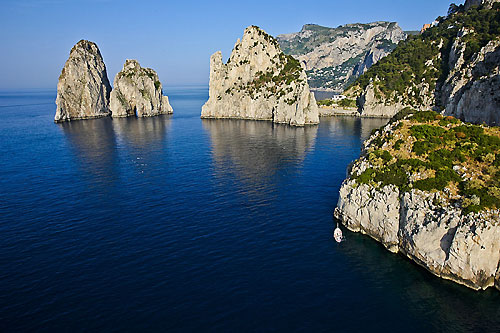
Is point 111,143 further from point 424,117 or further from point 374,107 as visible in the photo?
point 374,107

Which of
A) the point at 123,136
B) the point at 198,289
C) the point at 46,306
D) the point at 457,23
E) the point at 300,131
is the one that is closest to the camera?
the point at 46,306

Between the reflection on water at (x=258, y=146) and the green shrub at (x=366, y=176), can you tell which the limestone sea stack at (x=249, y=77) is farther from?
the green shrub at (x=366, y=176)

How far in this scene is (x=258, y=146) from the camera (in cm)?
11100

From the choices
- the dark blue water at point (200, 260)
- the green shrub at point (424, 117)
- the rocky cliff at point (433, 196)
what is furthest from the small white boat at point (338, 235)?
the green shrub at point (424, 117)

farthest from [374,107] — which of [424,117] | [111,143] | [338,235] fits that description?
[338,235]

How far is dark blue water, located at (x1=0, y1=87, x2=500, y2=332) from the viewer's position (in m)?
31.1

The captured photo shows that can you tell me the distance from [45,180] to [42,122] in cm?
13245

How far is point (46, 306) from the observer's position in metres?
32.6

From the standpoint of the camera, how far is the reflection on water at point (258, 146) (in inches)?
3300

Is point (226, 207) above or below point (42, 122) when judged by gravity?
below

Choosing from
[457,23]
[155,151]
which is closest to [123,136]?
[155,151]

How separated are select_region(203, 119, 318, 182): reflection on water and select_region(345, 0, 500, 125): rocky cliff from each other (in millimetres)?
55396

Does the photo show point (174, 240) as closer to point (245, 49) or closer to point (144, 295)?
point (144, 295)

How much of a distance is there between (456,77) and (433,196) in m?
141
